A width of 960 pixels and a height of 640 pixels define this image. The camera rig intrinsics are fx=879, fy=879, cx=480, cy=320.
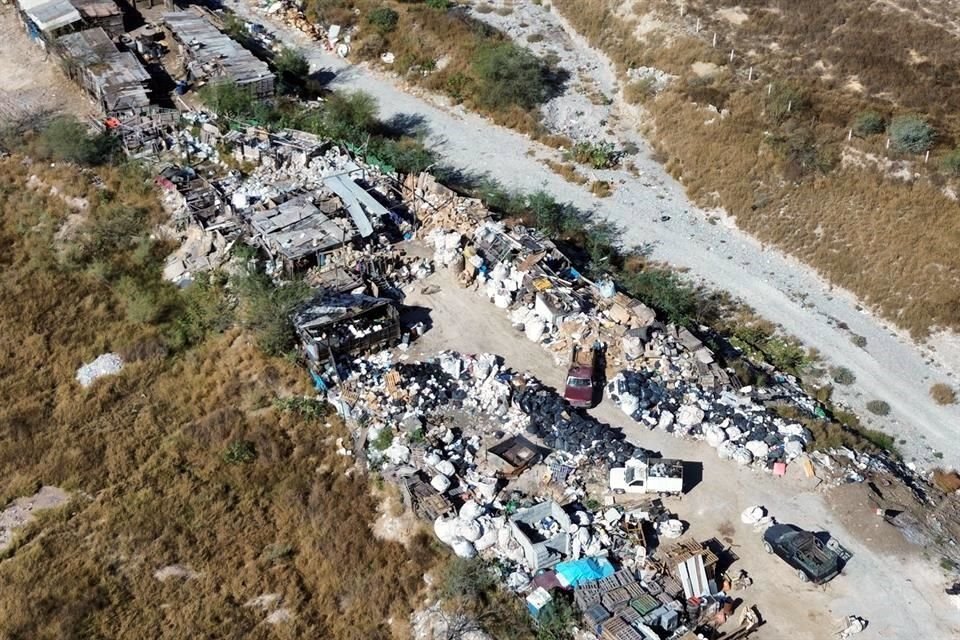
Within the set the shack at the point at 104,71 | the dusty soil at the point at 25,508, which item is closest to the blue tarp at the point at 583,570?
the dusty soil at the point at 25,508

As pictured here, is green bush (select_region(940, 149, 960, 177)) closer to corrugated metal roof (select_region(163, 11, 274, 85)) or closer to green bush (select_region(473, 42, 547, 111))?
green bush (select_region(473, 42, 547, 111))

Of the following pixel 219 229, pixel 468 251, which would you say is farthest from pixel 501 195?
pixel 219 229

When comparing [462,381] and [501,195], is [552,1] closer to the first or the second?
[501,195]

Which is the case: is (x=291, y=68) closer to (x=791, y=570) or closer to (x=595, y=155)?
(x=595, y=155)

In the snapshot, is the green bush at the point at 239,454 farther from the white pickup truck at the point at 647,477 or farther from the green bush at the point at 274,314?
the white pickup truck at the point at 647,477

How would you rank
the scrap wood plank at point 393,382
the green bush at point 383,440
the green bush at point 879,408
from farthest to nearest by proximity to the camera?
1. the green bush at point 879,408
2. the scrap wood plank at point 393,382
3. the green bush at point 383,440

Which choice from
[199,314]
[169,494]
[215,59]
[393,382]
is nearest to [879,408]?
[393,382]
